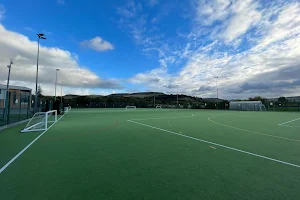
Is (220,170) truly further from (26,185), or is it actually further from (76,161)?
(26,185)

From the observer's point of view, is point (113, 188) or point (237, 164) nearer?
point (113, 188)

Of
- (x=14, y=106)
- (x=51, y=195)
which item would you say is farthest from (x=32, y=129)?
(x=51, y=195)

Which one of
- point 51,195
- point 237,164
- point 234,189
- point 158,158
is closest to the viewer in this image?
point 51,195

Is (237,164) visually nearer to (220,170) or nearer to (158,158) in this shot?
(220,170)

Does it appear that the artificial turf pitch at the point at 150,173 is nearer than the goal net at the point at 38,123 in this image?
Yes

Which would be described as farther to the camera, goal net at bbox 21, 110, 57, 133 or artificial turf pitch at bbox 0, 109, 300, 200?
goal net at bbox 21, 110, 57, 133

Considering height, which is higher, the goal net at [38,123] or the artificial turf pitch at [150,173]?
the goal net at [38,123]

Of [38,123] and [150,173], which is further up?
[38,123]

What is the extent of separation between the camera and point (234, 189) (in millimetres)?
2891

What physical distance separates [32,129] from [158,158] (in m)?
8.53

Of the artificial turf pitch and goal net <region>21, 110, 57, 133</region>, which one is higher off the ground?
goal net <region>21, 110, 57, 133</region>

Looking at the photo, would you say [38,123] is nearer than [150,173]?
No

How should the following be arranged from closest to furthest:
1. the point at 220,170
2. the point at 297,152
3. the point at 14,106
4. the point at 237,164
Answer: the point at 220,170 → the point at 237,164 → the point at 297,152 → the point at 14,106

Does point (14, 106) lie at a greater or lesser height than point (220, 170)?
greater
